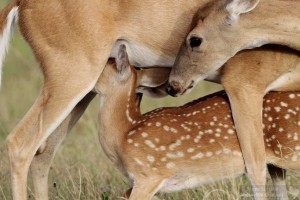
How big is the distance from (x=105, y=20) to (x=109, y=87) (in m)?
0.43

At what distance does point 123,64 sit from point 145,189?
2.88 ft

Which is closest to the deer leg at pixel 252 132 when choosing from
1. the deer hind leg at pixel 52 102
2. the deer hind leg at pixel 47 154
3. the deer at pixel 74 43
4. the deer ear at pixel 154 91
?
the deer ear at pixel 154 91

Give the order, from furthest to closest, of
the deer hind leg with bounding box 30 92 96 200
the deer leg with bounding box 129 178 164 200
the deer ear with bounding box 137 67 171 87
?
1. the deer hind leg with bounding box 30 92 96 200
2. the deer ear with bounding box 137 67 171 87
3. the deer leg with bounding box 129 178 164 200

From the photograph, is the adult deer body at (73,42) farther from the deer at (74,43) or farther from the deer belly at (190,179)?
the deer belly at (190,179)

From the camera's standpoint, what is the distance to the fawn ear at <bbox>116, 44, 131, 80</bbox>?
6.47 metres

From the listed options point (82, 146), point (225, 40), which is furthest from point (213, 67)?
point (82, 146)

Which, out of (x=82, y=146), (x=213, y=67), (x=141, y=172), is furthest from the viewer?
(x=82, y=146)

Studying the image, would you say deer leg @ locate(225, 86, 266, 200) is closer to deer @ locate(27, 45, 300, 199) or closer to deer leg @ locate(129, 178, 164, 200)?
deer @ locate(27, 45, 300, 199)

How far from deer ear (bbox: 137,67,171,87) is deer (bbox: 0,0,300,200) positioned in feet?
0.35

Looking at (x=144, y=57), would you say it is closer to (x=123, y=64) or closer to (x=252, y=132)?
(x=123, y=64)

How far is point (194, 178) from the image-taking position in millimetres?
6156

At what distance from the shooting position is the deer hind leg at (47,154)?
272 inches

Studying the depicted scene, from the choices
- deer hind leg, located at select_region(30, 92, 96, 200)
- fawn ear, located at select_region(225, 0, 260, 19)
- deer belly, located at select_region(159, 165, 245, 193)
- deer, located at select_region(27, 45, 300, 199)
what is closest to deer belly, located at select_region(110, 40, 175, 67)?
deer, located at select_region(27, 45, 300, 199)

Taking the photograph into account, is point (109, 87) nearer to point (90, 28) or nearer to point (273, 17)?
point (90, 28)
